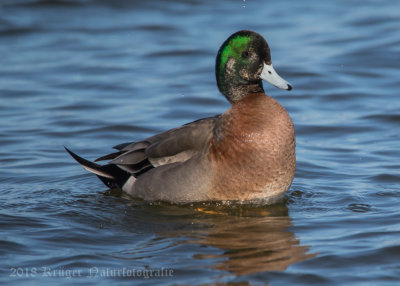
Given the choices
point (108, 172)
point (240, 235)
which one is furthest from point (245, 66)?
point (108, 172)

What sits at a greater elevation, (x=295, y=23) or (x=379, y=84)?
(x=295, y=23)

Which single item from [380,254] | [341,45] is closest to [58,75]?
[341,45]

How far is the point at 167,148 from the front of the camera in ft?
20.8

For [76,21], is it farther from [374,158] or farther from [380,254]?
[380,254]

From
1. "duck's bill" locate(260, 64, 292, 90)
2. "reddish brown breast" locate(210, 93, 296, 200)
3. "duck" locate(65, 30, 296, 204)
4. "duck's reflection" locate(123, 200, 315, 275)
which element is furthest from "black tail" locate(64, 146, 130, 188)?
"duck's bill" locate(260, 64, 292, 90)

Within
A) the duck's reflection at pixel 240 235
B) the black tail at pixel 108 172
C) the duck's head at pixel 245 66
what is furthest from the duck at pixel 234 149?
the black tail at pixel 108 172

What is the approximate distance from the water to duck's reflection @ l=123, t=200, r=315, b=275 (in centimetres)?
2

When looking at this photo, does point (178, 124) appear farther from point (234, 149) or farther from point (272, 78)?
point (234, 149)

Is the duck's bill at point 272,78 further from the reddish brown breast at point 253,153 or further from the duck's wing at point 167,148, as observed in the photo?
the duck's wing at point 167,148

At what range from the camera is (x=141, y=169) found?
6.54m

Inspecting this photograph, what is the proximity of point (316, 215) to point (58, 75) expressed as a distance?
6322 mm

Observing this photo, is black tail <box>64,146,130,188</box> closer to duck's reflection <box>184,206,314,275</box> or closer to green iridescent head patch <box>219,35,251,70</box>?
duck's reflection <box>184,206,314,275</box>

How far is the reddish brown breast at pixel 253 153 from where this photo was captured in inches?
235

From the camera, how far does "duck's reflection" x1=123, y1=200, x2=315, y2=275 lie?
4996 mm
